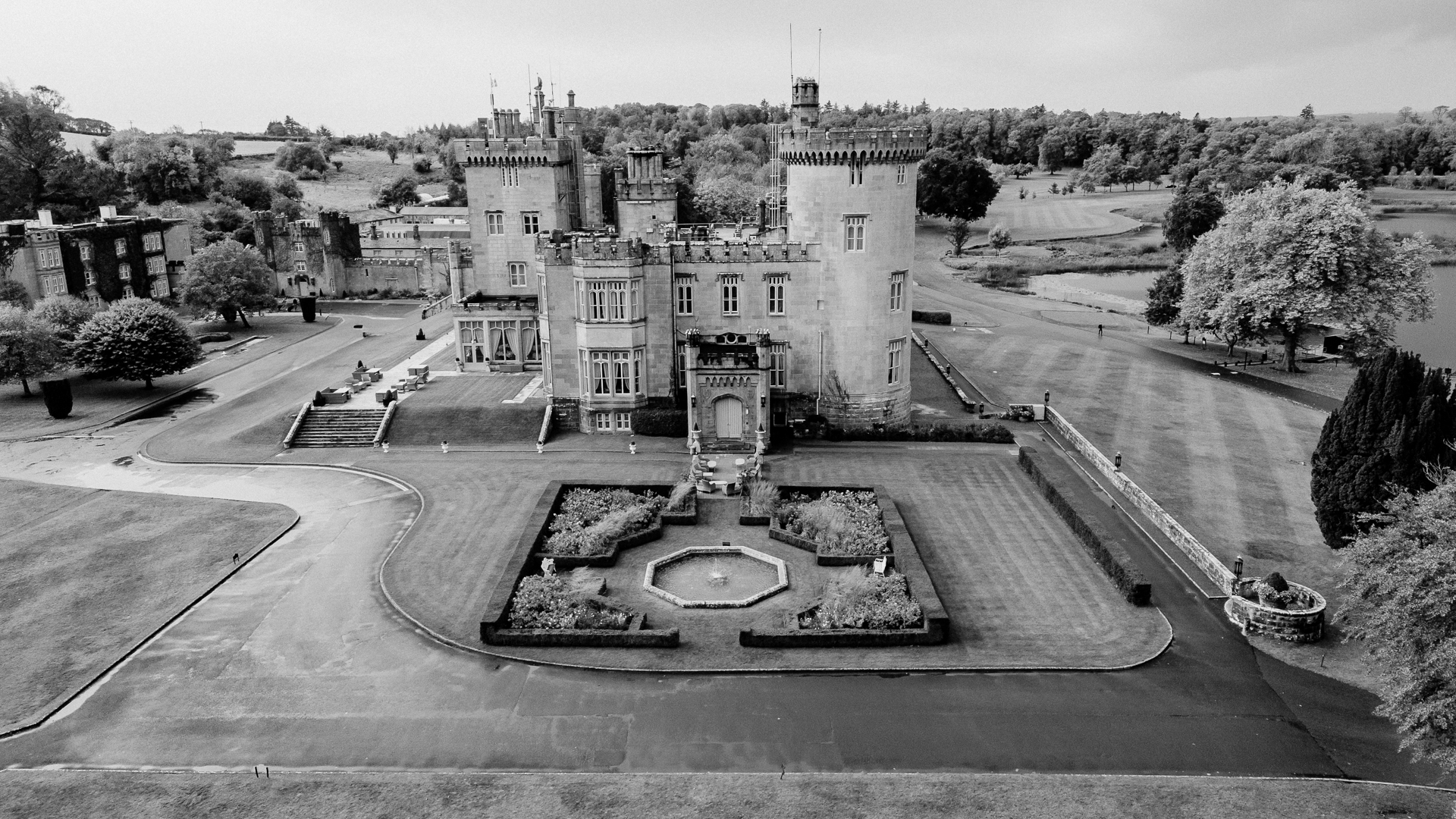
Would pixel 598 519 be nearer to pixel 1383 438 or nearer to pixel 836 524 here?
pixel 836 524

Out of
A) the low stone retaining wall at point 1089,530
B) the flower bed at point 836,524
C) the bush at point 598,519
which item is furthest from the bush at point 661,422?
the low stone retaining wall at point 1089,530

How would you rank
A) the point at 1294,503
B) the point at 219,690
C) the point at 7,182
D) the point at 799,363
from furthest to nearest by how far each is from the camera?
the point at 7,182 < the point at 799,363 < the point at 1294,503 < the point at 219,690

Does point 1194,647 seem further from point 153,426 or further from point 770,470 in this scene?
point 153,426

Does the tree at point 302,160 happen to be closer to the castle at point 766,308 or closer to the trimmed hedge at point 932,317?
the trimmed hedge at point 932,317

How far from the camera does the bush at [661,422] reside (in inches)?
2078

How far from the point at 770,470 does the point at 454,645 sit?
2029 cm

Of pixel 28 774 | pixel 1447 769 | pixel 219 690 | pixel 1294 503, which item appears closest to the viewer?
pixel 1447 769

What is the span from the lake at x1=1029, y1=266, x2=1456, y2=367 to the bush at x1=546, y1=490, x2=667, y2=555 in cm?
6104

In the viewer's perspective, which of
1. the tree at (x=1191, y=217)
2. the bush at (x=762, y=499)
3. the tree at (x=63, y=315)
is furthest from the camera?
the tree at (x=1191, y=217)

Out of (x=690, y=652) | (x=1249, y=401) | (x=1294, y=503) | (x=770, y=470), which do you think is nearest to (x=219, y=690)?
(x=690, y=652)

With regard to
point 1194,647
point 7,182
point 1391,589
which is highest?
point 7,182

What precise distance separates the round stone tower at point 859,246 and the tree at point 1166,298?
3344 cm

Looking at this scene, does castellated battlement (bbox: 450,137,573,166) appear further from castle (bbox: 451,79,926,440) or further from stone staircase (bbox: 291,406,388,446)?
stone staircase (bbox: 291,406,388,446)

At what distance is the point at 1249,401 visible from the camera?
5912 centimetres
